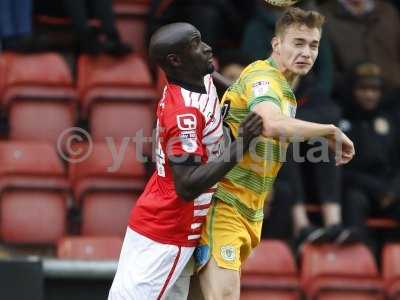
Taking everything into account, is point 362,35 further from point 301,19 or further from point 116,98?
point 301,19

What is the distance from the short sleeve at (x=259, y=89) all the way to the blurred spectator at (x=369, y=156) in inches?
113

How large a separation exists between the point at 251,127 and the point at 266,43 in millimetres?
3758

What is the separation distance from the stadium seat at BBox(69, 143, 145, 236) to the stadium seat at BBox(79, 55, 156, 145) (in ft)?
1.10

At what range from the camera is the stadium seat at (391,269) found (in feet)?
28.7

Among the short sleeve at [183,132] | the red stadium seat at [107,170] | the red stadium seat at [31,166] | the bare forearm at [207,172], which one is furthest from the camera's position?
the red stadium seat at [107,170]

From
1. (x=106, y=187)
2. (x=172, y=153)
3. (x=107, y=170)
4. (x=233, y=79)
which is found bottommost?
(x=172, y=153)

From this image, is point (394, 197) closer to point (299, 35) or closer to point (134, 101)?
point (134, 101)

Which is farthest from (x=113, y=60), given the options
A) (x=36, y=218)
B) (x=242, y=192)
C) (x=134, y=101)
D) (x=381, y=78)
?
(x=242, y=192)

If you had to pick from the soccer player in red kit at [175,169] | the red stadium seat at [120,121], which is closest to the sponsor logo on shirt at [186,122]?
the soccer player in red kit at [175,169]

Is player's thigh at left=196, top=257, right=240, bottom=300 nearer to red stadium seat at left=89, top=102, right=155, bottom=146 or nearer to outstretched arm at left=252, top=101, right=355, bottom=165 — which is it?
outstretched arm at left=252, top=101, right=355, bottom=165

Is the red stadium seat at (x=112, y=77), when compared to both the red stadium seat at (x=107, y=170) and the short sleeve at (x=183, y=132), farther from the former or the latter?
the short sleeve at (x=183, y=132)

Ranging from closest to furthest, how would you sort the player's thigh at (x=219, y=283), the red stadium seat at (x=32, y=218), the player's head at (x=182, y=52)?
the player's head at (x=182, y=52), the player's thigh at (x=219, y=283), the red stadium seat at (x=32, y=218)

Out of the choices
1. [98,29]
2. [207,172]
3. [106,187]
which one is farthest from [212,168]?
[98,29]

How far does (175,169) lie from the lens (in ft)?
20.4
